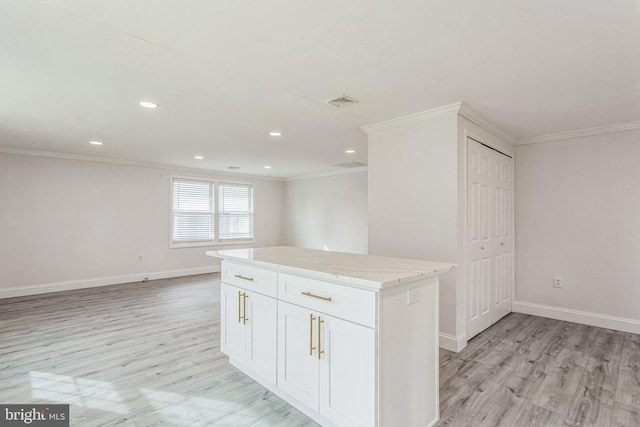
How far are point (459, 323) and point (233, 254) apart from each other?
7.20 feet

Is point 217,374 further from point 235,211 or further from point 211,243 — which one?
point 235,211

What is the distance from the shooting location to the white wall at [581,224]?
361cm

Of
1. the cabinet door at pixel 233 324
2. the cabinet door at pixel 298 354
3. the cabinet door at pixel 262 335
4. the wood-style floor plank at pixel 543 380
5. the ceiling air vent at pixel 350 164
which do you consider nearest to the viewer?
the cabinet door at pixel 298 354

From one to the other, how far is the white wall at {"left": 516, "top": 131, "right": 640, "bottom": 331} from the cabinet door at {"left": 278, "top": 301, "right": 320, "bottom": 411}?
3.64 metres

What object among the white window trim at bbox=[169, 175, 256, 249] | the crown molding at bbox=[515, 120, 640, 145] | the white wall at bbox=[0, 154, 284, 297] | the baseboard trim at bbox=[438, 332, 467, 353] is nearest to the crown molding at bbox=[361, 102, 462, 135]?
the crown molding at bbox=[515, 120, 640, 145]

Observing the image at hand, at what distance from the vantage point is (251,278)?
237cm

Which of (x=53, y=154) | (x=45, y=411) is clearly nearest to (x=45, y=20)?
(x=45, y=411)

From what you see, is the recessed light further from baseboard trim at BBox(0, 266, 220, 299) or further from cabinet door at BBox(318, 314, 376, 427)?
baseboard trim at BBox(0, 266, 220, 299)

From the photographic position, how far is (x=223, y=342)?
8.82ft

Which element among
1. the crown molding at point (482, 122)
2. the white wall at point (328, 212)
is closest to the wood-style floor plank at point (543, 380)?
the crown molding at point (482, 122)

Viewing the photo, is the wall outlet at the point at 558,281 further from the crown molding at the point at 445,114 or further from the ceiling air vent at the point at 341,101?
the ceiling air vent at the point at 341,101

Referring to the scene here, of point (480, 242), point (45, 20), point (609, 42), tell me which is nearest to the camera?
point (45, 20)

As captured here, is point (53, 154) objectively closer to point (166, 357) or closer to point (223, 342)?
point (166, 357)

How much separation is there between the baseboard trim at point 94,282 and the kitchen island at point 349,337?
4903 millimetres
